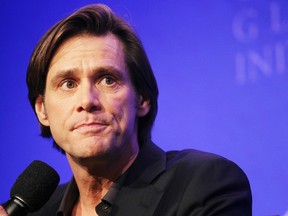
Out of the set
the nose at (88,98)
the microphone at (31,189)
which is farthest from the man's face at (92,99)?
the microphone at (31,189)

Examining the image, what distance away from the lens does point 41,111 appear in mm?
1938

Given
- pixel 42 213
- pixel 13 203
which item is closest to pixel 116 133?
pixel 13 203

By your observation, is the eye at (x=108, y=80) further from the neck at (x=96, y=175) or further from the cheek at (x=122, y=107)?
the neck at (x=96, y=175)

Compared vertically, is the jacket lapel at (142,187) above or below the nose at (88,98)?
below

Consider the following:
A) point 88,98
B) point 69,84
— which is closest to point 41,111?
point 69,84

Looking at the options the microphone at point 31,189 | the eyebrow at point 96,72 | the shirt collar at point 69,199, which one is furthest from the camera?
the shirt collar at point 69,199

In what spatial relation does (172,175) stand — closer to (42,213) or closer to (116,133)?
(116,133)

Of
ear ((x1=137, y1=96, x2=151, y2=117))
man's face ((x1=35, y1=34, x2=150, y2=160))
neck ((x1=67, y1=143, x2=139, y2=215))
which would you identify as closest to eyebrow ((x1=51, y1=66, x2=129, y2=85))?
man's face ((x1=35, y1=34, x2=150, y2=160))

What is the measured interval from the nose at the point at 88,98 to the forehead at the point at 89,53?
8 centimetres

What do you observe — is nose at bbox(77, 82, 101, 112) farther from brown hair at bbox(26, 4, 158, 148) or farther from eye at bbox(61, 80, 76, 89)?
brown hair at bbox(26, 4, 158, 148)

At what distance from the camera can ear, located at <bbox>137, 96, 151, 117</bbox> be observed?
1.84 meters

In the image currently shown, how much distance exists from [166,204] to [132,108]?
354 mm

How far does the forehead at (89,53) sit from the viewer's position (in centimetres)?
167

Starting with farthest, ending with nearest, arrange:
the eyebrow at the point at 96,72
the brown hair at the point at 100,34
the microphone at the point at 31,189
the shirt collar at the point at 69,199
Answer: the shirt collar at the point at 69,199, the brown hair at the point at 100,34, the eyebrow at the point at 96,72, the microphone at the point at 31,189
